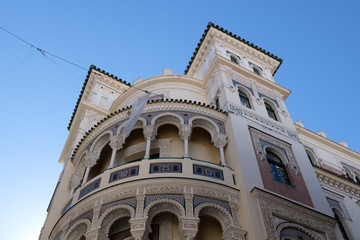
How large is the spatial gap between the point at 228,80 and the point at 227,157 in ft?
17.3

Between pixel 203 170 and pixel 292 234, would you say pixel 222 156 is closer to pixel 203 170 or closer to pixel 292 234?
pixel 203 170

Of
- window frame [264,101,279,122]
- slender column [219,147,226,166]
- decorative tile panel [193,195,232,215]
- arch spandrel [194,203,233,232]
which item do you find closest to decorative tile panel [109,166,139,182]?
decorative tile panel [193,195,232,215]

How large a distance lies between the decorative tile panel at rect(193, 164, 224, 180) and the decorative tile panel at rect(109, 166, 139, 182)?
1980mm

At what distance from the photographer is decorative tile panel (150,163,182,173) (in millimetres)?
11402

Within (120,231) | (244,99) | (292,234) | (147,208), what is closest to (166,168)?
(147,208)

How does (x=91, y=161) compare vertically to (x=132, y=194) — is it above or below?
above

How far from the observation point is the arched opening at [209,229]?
10997 mm

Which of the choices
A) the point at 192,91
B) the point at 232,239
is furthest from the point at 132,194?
the point at 192,91

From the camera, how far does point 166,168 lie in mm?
11484

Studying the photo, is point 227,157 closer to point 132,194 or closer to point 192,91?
point 132,194

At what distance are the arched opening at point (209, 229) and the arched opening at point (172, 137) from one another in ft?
9.66

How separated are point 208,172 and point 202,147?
2429mm

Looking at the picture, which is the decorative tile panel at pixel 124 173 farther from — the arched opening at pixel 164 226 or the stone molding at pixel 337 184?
the stone molding at pixel 337 184

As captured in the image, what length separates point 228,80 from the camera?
17.2 metres
